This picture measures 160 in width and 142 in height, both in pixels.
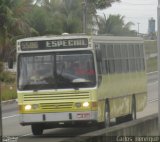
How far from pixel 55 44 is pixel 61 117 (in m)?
1.98

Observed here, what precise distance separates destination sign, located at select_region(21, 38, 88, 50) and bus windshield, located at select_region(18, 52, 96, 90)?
197 millimetres

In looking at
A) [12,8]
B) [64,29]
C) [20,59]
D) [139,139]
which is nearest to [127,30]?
[64,29]

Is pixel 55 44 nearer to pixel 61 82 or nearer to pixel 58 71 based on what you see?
pixel 58 71

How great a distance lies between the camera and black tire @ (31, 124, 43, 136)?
61.4 ft

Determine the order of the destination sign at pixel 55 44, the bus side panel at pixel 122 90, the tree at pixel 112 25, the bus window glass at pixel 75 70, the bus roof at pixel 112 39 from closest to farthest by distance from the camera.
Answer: the bus window glass at pixel 75 70 → the destination sign at pixel 55 44 → the bus roof at pixel 112 39 → the bus side panel at pixel 122 90 → the tree at pixel 112 25

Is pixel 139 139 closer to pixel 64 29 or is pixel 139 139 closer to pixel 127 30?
pixel 64 29

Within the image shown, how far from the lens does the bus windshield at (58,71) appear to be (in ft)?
58.5

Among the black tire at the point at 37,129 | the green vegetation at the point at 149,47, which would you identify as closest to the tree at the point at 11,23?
the black tire at the point at 37,129

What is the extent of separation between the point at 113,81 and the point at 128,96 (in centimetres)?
183

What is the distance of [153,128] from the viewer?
14680 mm

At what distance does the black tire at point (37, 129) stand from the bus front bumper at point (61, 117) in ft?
2.83

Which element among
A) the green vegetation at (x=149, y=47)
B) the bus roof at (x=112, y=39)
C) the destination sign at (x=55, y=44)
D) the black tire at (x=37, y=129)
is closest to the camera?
the destination sign at (x=55, y=44)

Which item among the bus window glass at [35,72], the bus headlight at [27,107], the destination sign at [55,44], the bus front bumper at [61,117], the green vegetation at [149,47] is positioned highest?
the destination sign at [55,44]

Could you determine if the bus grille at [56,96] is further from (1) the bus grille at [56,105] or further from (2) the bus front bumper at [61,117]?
(2) the bus front bumper at [61,117]
